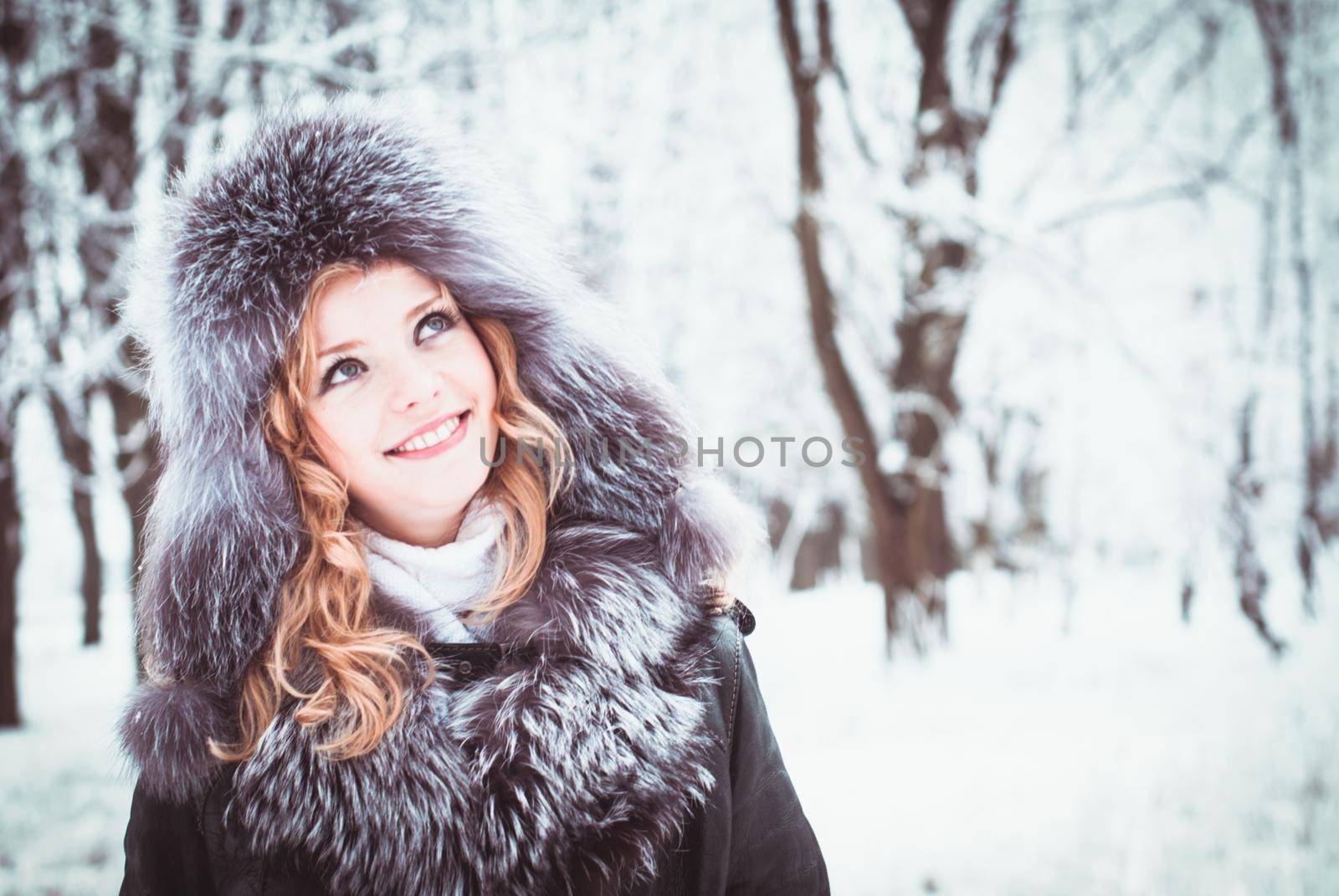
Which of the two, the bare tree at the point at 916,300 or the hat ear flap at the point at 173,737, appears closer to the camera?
the hat ear flap at the point at 173,737

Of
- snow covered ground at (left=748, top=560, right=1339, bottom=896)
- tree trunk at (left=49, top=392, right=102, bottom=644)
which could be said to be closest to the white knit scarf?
snow covered ground at (left=748, top=560, right=1339, bottom=896)

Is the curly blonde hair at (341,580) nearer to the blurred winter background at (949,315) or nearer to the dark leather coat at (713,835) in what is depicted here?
the dark leather coat at (713,835)

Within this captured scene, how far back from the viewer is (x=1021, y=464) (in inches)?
223

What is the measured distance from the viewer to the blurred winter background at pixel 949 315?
259cm

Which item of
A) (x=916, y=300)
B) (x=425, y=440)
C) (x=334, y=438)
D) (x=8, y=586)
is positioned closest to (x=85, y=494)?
(x=8, y=586)

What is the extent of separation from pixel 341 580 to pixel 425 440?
25 cm

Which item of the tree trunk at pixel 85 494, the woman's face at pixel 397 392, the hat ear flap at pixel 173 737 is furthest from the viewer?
the tree trunk at pixel 85 494

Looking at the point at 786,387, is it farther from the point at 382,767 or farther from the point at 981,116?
the point at 382,767

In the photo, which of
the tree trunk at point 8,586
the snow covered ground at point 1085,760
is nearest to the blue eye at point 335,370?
the snow covered ground at point 1085,760

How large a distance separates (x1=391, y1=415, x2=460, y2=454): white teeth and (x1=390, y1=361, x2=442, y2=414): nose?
0.04 metres

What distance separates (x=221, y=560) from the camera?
1.13 metres

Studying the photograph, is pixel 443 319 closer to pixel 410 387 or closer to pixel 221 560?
pixel 410 387

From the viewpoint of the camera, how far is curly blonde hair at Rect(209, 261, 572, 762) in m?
1.07

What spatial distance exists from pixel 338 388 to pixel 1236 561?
3.34 m
